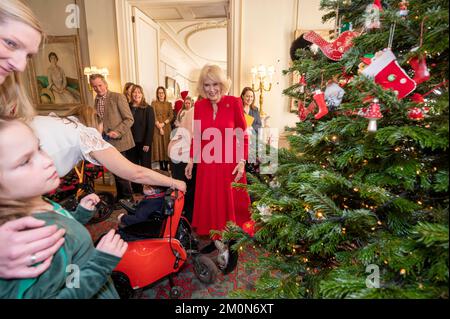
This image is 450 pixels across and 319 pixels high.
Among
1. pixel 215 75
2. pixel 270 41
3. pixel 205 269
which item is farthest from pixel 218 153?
pixel 270 41

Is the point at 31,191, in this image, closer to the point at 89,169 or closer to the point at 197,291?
the point at 197,291

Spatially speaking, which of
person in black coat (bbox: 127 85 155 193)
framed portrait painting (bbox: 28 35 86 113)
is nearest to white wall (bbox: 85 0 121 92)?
framed portrait painting (bbox: 28 35 86 113)

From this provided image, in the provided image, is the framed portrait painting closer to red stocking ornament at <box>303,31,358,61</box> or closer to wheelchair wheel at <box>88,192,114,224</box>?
wheelchair wheel at <box>88,192,114,224</box>

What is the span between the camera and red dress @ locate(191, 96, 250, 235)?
2.15 meters

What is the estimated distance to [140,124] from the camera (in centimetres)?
369

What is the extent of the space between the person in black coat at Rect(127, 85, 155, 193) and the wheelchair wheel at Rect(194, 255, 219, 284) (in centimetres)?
231

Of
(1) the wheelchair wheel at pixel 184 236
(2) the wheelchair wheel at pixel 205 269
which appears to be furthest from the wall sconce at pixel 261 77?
(2) the wheelchair wheel at pixel 205 269

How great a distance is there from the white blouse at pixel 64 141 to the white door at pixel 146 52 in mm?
4237

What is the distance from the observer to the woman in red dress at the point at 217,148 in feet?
6.97

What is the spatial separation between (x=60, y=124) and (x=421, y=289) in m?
1.20

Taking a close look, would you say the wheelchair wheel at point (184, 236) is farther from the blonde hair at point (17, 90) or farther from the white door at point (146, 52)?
the white door at point (146, 52)

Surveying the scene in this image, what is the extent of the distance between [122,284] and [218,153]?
1244mm

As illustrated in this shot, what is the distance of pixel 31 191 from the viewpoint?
618 millimetres
